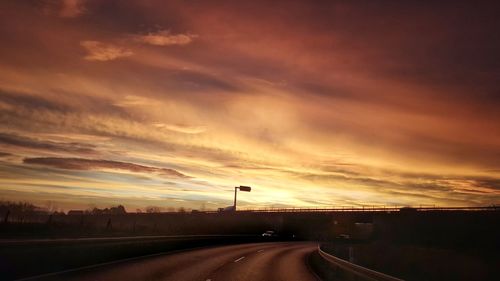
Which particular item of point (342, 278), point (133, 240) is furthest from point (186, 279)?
point (133, 240)

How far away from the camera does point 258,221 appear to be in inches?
4619

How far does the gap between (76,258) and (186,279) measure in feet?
19.2

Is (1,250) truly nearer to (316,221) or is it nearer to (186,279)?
(186,279)

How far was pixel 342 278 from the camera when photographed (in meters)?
16.5

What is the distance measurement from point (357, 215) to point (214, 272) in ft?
277

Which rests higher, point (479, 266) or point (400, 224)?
point (400, 224)

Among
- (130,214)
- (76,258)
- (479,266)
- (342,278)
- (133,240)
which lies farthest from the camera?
(130,214)

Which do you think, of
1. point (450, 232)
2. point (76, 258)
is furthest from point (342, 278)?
point (450, 232)

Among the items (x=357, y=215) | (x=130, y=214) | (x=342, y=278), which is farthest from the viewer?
(x=130, y=214)

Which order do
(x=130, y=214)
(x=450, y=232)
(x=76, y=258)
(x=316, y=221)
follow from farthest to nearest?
(x=130, y=214)
(x=316, y=221)
(x=450, y=232)
(x=76, y=258)

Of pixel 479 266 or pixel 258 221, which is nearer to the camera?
pixel 479 266

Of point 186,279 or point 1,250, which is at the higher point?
point 1,250

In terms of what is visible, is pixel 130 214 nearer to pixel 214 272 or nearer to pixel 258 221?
pixel 258 221

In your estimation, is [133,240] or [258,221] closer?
[133,240]
